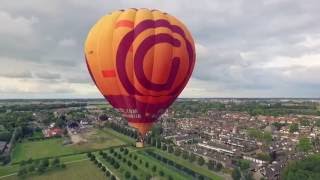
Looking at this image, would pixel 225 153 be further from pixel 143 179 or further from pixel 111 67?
pixel 111 67

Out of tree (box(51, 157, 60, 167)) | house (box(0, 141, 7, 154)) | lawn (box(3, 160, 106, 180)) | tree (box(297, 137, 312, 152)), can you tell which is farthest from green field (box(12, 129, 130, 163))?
tree (box(297, 137, 312, 152))

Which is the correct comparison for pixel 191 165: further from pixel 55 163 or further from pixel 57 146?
pixel 57 146

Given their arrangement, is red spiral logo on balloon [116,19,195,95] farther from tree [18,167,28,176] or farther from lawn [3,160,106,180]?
tree [18,167,28,176]

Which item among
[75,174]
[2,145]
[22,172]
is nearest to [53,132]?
[2,145]

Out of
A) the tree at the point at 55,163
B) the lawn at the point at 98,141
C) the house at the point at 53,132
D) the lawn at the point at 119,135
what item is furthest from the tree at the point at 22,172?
the house at the point at 53,132

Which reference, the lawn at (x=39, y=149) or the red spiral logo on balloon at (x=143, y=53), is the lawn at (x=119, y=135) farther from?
the red spiral logo on balloon at (x=143, y=53)

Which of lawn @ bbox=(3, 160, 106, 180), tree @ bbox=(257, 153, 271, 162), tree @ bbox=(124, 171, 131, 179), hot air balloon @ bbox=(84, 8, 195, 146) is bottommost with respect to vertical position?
lawn @ bbox=(3, 160, 106, 180)

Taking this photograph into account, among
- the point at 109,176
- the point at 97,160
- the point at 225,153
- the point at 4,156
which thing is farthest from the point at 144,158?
the point at 4,156
